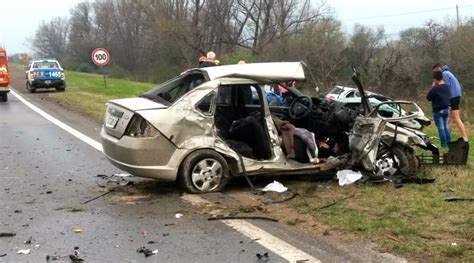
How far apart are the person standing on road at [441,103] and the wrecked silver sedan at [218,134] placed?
12.1 feet

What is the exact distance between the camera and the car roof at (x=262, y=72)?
23.5ft

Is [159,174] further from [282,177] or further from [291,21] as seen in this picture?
[291,21]

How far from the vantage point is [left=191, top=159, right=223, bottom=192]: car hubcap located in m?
6.95

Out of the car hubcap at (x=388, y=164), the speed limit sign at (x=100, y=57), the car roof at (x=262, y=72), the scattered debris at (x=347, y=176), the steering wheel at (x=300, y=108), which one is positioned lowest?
the scattered debris at (x=347, y=176)

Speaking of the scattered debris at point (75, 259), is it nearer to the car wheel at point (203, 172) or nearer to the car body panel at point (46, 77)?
the car wheel at point (203, 172)

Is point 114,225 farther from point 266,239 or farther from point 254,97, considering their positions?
point 254,97

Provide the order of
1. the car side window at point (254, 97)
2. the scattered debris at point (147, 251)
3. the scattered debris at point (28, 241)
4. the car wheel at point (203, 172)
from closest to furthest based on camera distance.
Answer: the scattered debris at point (147, 251)
the scattered debris at point (28, 241)
the car wheel at point (203, 172)
the car side window at point (254, 97)

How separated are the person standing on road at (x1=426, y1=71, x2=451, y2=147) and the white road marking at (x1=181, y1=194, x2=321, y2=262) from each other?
6.60m

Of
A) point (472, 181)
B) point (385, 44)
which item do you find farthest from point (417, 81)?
point (472, 181)

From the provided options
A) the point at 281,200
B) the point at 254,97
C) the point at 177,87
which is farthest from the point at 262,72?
the point at 281,200

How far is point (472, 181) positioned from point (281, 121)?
256cm

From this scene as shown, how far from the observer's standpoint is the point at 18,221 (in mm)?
5887

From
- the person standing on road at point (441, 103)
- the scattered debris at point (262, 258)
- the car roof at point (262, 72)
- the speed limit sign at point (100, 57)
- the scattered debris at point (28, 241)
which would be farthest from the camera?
the speed limit sign at point (100, 57)

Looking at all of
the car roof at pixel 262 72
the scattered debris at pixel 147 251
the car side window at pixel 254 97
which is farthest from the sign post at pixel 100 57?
the scattered debris at pixel 147 251
